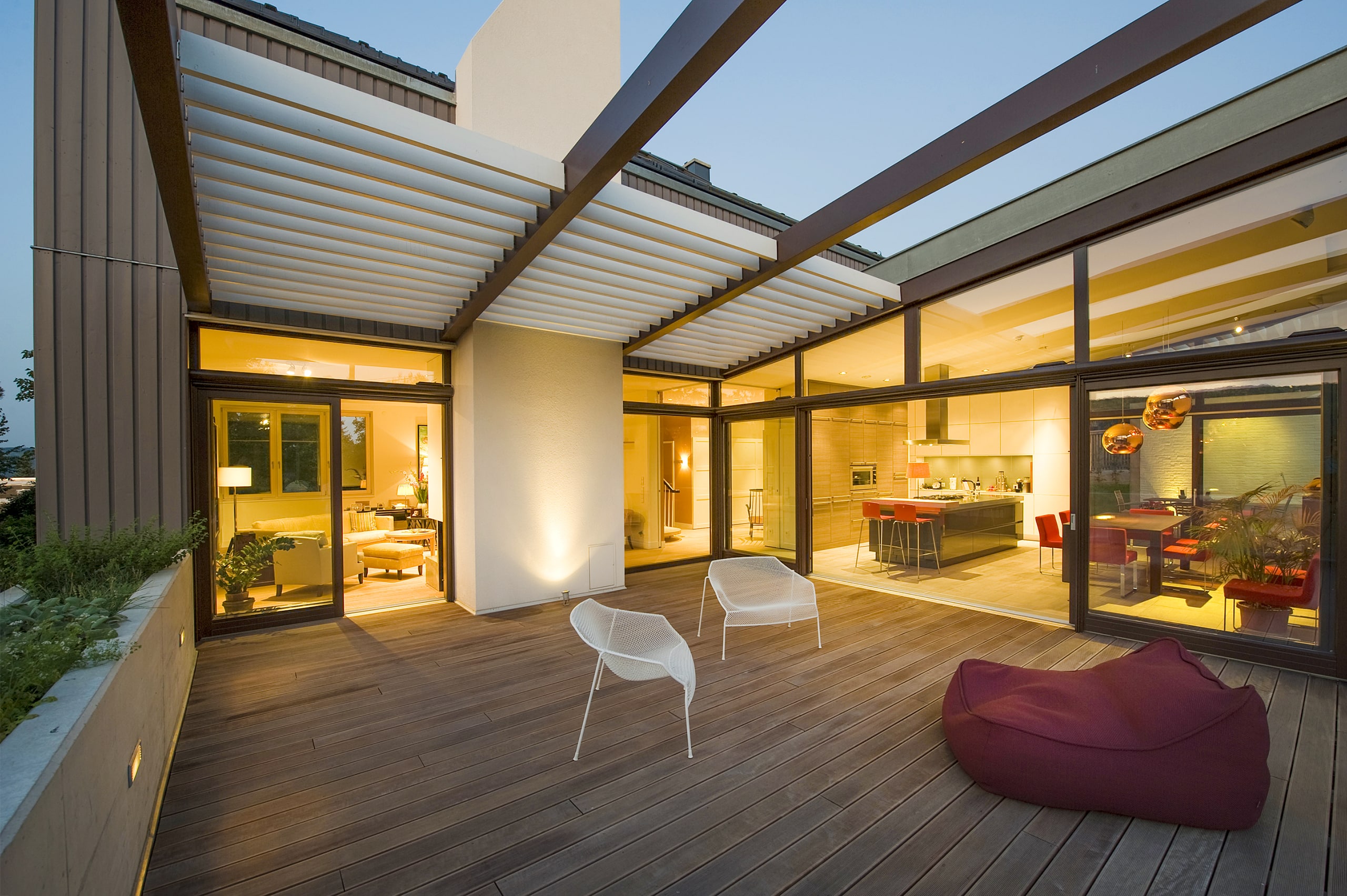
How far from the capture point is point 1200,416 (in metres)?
4.65

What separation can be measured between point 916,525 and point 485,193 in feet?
23.9

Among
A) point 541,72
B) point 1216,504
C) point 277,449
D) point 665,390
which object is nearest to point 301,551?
point 277,449

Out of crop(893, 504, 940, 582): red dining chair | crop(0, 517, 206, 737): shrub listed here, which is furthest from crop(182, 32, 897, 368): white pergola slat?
crop(893, 504, 940, 582): red dining chair

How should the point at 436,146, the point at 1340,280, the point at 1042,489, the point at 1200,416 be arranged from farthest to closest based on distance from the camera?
the point at 1042,489 < the point at 1200,416 < the point at 1340,280 < the point at 436,146

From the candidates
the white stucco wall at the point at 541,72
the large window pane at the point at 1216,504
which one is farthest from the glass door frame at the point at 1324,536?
the white stucco wall at the point at 541,72

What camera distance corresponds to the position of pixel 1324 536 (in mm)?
4164

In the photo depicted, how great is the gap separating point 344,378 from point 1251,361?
796 cm

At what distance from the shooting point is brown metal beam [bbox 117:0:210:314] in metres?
2.14

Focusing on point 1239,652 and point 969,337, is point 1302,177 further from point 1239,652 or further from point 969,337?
point 1239,652

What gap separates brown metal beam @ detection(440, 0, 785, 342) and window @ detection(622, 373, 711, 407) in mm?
4013

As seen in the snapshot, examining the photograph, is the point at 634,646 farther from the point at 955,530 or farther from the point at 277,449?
the point at 955,530

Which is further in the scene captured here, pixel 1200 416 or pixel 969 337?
pixel 969 337

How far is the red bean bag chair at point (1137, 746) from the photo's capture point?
2.42 metres

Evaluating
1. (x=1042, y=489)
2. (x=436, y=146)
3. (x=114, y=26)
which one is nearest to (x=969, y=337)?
(x=436, y=146)
